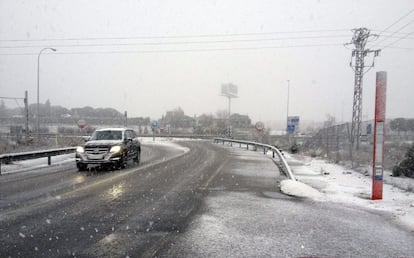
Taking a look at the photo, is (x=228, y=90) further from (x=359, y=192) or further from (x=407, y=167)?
(x=359, y=192)

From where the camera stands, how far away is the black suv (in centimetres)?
1501

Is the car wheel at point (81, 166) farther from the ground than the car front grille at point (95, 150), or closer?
closer

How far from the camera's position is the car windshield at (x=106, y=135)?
1663 cm

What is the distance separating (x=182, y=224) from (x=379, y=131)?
594cm

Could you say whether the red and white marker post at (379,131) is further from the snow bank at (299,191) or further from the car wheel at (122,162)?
the car wheel at (122,162)

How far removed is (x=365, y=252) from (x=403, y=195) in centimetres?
564

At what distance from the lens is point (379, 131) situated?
932cm

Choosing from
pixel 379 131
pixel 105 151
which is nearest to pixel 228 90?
pixel 105 151

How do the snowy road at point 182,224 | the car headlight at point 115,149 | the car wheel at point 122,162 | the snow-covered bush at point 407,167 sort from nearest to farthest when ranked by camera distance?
1. the snowy road at point 182,224
2. the snow-covered bush at point 407,167
3. the car headlight at point 115,149
4. the car wheel at point 122,162

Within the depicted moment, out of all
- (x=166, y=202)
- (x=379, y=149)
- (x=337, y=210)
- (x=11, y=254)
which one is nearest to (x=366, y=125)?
(x=379, y=149)

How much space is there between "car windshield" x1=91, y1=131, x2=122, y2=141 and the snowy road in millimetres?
5543

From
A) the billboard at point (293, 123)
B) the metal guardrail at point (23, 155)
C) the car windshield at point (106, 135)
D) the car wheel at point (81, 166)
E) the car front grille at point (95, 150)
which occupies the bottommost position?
the car wheel at point (81, 166)

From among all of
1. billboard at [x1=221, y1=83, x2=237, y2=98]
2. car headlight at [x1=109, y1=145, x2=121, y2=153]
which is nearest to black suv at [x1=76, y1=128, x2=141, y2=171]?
car headlight at [x1=109, y1=145, x2=121, y2=153]

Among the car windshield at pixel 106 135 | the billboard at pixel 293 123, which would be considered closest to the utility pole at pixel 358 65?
the billboard at pixel 293 123
